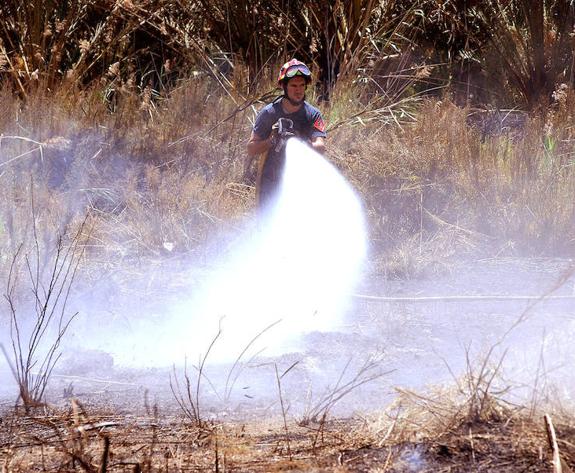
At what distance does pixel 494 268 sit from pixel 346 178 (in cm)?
147

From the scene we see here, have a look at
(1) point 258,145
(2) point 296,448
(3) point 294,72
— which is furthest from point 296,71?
(2) point 296,448

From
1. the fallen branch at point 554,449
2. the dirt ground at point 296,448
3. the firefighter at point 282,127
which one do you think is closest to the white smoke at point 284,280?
the firefighter at point 282,127

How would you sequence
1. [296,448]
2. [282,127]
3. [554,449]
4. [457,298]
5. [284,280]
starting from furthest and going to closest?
[284,280] → [282,127] → [457,298] → [296,448] → [554,449]

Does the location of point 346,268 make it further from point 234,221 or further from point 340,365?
point 340,365

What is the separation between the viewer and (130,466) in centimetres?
256

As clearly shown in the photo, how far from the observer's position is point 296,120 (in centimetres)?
555

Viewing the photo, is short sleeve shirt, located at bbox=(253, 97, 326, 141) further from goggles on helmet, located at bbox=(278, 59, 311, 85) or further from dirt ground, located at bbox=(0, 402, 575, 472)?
dirt ground, located at bbox=(0, 402, 575, 472)

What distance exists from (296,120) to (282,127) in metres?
0.24

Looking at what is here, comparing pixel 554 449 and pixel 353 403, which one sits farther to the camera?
pixel 353 403

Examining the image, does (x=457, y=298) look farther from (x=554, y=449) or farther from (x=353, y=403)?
(x=554, y=449)

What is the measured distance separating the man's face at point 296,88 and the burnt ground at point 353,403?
1.24m

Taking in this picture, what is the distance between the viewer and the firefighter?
5.37 meters

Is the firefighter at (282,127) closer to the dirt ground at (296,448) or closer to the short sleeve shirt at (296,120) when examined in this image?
the short sleeve shirt at (296,120)

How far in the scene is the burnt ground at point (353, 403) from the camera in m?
2.51
